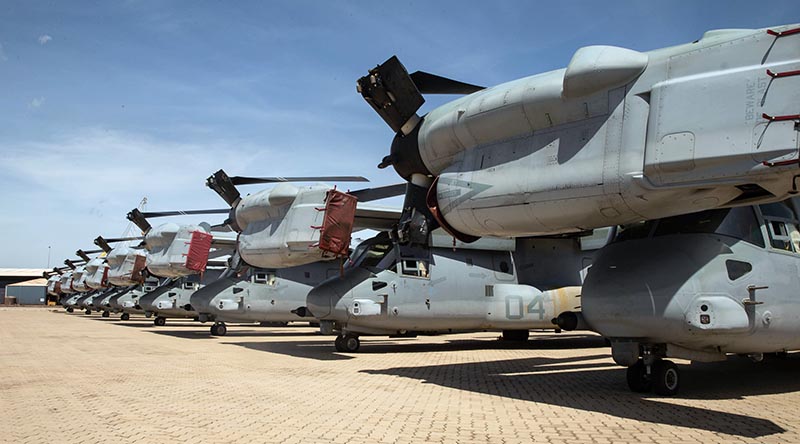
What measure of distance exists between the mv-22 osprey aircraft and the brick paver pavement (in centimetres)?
110

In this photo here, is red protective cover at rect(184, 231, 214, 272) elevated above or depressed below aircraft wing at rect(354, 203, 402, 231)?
below

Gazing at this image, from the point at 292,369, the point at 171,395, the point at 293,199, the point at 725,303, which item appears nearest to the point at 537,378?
the point at 725,303

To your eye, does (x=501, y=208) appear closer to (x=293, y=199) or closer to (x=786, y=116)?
(x=786, y=116)

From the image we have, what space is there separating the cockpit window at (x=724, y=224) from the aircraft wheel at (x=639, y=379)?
1.96m

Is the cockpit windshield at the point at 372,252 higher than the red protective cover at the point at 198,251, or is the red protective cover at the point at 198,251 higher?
the red protective cover at the point at 198,251

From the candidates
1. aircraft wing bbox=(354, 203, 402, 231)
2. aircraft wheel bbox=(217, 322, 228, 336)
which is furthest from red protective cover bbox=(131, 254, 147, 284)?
aircraft wing bbox=(354, 203, 402, 231)

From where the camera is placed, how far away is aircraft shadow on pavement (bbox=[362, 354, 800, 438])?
277 inches

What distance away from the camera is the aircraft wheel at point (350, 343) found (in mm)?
16359

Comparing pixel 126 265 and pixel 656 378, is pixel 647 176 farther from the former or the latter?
pixel 126 265

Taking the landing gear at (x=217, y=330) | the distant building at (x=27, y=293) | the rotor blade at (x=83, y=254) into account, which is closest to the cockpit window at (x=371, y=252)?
the landing gear at (x=217, y=330)

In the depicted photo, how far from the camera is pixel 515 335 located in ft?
61.6

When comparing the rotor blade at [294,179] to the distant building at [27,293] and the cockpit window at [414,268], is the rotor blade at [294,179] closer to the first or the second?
the cockpit window at [414,268]

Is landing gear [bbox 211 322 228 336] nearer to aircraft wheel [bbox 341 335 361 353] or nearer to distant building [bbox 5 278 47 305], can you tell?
aircraft wheel [bbox 341 335 361 353]

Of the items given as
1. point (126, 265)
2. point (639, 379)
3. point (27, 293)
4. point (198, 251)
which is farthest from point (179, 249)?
point (27, 293)
